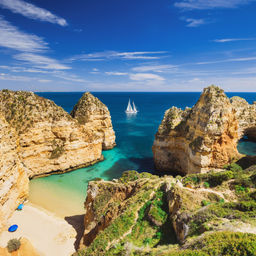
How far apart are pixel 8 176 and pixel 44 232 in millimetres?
6357

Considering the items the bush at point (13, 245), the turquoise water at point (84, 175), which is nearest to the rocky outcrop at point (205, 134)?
the turquoise water at point (84, 175)

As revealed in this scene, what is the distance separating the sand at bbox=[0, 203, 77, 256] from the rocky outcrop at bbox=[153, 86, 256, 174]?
1556cm

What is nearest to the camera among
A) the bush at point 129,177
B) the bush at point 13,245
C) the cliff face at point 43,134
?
the bush at point 13,245

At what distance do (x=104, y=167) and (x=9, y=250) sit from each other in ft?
57.1

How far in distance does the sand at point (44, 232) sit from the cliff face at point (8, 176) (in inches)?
67.6

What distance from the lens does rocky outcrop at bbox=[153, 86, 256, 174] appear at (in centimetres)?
1977

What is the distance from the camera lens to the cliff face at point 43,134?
24875 mm

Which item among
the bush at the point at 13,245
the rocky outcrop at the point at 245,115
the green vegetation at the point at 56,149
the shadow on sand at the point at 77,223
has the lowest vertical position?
the shadow on sand at the point at 77,223

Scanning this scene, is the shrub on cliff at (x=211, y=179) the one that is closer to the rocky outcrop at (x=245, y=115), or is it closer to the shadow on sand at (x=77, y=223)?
the shadow on sand at (x=77, y=223)

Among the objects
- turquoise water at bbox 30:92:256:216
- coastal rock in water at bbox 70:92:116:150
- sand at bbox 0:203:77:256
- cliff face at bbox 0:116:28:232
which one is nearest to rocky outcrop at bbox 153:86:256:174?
turquoise water at bbox 30:92:256:216

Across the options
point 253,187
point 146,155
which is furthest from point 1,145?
point 146,155

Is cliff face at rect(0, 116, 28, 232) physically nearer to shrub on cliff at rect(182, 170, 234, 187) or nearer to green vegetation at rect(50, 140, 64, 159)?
green vegetation at rect(50, 140, 64, 159)

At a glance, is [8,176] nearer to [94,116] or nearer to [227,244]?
[227,244]

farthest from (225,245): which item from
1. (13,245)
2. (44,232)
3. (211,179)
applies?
(44,232)
